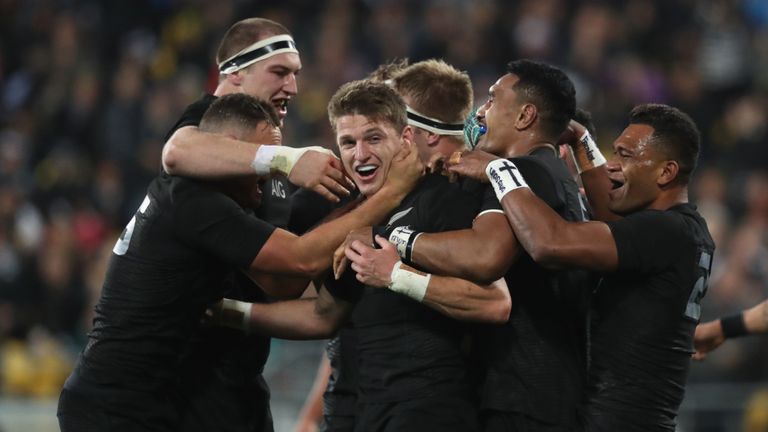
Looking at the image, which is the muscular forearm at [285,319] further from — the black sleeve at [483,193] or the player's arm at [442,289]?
the black sleeve at [483,193]

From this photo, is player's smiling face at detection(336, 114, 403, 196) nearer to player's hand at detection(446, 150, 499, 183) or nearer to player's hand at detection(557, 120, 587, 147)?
player's hand at detection(446, 150, 499, 183)

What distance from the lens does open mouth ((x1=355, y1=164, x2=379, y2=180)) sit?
5668 millimetres

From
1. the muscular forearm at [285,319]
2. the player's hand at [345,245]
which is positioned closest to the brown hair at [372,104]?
the player's hand at [345,245]

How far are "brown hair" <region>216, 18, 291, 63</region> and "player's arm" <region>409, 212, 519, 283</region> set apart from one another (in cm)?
195

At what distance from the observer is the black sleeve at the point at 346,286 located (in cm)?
563

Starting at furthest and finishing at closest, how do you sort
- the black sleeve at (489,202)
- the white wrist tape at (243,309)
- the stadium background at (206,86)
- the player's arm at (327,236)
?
1. the stadium background at (206,86)
2. the white wrist tape at (243,309)
3. the player's arm at (327,236)
4. the black sleeve at (489,202)

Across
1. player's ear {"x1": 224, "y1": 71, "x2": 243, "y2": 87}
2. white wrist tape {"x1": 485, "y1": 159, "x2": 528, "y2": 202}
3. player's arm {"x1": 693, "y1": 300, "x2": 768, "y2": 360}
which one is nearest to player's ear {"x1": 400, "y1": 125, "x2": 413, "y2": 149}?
white wrist tape {"x1": 485, "y1": 159, "x2": 528, "y2": 202}

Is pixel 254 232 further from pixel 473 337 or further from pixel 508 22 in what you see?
pixel 508 22

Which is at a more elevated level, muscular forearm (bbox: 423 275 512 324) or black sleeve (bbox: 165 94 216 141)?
black sleeve (bbox: 165 94 216 141)

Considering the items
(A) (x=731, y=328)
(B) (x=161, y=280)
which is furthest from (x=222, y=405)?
(A) (x=731, y=328)

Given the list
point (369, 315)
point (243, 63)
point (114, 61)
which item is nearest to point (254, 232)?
point (369, 315)

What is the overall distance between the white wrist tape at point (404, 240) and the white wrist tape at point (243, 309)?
0.99 metres

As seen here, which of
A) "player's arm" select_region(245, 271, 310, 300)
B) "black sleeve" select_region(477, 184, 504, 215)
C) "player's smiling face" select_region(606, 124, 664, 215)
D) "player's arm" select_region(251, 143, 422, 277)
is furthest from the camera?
"player's arm" select_region(245, 271, 310, 300)

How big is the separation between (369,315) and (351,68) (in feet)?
29.6
